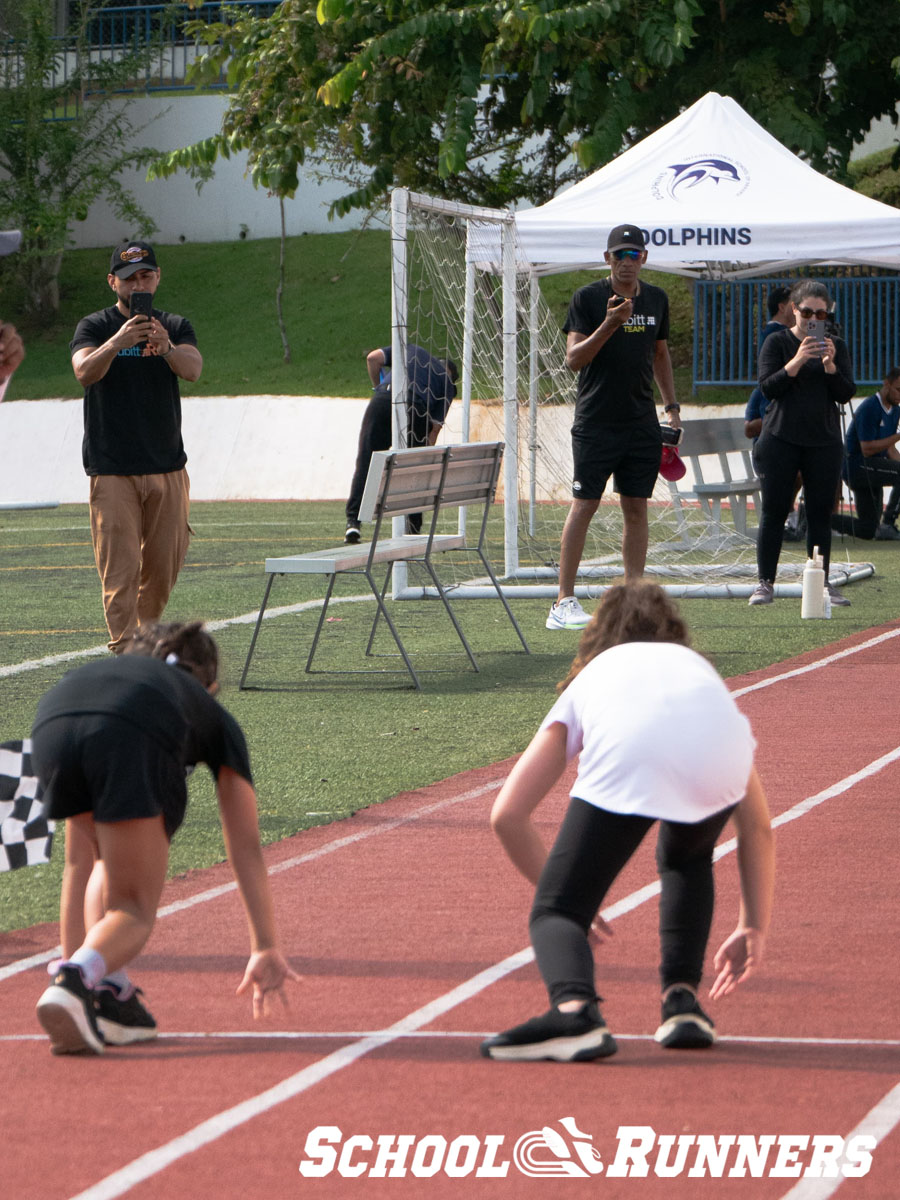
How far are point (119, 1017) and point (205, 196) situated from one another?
35.9m

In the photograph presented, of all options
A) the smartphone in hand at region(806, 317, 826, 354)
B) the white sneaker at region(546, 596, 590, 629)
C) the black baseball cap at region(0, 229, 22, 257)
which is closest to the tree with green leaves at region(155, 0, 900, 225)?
the smartphone in hand at region(806, 317, 826, 354)

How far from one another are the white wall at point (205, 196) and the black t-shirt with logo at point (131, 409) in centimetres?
2947

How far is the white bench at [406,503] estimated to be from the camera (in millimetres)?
9109

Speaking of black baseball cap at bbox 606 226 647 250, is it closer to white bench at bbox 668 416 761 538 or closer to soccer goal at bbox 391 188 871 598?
soccer goal at bbox 391 188 871 598

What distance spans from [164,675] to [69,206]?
33110 millimetres

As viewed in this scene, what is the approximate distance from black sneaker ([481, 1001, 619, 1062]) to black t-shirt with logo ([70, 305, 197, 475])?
5145 millimetres

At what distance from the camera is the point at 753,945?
12.9 ft

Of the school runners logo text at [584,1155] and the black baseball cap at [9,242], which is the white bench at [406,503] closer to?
the black baseball cap at [9,242]

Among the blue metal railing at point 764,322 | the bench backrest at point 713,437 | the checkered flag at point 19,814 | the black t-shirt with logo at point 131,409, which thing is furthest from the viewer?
the blue metal railing at point 764,322

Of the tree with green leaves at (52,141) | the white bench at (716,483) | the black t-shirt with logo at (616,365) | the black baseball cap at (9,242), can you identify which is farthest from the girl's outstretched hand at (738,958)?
the tree with green leaves at (52,141)

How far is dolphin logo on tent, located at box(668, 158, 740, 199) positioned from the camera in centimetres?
1376

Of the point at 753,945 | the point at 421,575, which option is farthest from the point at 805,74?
the point at 753,945

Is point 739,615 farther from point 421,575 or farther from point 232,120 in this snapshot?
point 232,120

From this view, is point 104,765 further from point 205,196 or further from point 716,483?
point 205,196
